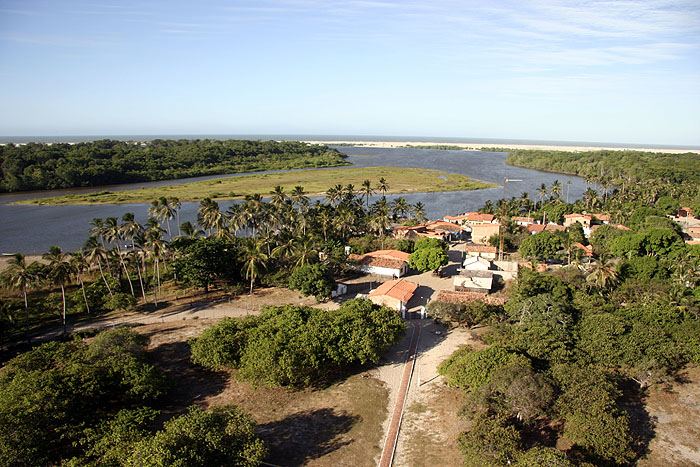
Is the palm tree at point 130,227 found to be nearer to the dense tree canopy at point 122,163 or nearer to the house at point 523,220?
the house at point 523,220

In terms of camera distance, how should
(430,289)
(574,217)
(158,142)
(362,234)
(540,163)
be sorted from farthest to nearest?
(158,142) → (540,163) → (574,217) → (362,234) → (430,289)

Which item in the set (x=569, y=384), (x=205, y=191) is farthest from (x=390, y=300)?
(x=205, y=191)

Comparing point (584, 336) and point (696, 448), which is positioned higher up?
point (584, 336)

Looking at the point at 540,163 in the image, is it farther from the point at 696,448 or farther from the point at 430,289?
the point at 696,448

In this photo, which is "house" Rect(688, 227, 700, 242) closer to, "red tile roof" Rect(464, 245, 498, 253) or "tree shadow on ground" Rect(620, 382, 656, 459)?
"red tile roof" Rect(464, 245, 498, 253)

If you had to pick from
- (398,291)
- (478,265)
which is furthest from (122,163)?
(398,291)

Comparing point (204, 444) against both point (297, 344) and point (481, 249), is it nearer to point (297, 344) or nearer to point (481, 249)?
point (297, 344)

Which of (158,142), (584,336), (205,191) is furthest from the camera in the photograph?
(158,142)

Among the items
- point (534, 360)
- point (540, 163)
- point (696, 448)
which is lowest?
point (696, 448)
